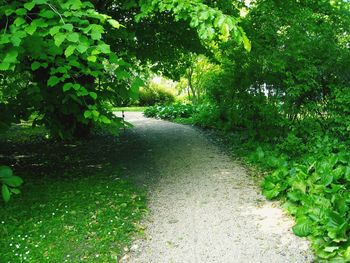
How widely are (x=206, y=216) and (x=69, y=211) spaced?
207 cm

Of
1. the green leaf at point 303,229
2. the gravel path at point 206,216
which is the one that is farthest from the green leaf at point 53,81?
the green leaf at point 303,229

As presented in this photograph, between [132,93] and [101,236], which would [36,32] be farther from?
[101,236]

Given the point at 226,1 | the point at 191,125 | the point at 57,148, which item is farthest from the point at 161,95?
the point at 226,1

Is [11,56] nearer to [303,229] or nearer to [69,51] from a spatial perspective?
[69,51]

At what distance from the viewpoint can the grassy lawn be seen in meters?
4.45

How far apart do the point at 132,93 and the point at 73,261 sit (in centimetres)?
215

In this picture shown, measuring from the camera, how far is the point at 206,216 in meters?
5.34

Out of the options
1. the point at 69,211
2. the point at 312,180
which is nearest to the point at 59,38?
the point at 69,211

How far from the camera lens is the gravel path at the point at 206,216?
440 cm

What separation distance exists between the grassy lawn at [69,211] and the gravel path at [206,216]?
0.31 meters

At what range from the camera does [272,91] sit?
8656 millimetres

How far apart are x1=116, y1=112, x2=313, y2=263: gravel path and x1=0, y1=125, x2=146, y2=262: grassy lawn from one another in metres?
0.31

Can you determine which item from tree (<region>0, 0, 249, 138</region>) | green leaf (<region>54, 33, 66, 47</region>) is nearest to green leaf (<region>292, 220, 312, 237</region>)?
tree (<region>0, 0, 249, 138</region>)

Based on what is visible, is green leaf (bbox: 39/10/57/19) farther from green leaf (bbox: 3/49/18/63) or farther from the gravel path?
the gravel path
